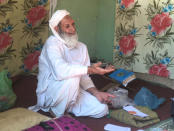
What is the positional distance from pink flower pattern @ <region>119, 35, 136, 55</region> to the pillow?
2.38 meters

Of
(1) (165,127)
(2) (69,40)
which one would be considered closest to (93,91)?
(2) (69,40)

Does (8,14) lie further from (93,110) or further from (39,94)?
(93,110)

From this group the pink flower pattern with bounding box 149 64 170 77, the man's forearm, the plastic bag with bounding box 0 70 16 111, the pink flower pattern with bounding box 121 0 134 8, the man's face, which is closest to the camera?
the plastic bag with bounding box 0 70 16 111

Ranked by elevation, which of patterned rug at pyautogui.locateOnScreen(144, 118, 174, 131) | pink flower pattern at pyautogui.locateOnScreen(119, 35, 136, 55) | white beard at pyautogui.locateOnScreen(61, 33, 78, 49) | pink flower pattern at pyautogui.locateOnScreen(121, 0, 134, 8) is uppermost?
pink flower pattern at pyautogui.locateOnScreen(121, 0, 134, 8)

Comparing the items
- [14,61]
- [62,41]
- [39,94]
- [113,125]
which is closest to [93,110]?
[113,125]

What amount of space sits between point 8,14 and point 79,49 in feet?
4.09

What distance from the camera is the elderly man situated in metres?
2.21

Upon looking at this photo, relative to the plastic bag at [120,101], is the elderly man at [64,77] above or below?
above

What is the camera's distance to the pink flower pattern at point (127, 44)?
3896 mm

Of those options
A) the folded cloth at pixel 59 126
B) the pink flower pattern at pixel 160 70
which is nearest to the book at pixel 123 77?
the pink flower pattern at pixel 160 70

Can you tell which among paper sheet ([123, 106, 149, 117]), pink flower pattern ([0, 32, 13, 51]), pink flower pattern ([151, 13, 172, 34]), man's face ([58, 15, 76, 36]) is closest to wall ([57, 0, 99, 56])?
pink flower pattern ([0, 32, 13, 51])

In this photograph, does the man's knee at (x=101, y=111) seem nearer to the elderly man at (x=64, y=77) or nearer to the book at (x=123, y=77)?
the elderly man at (x=64, y=77)

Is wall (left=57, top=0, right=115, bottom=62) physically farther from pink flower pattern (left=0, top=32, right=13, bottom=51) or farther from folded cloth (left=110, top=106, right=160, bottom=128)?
folded cloth (left=110, top=106, right=160, bottom=128)

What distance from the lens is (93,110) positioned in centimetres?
242
